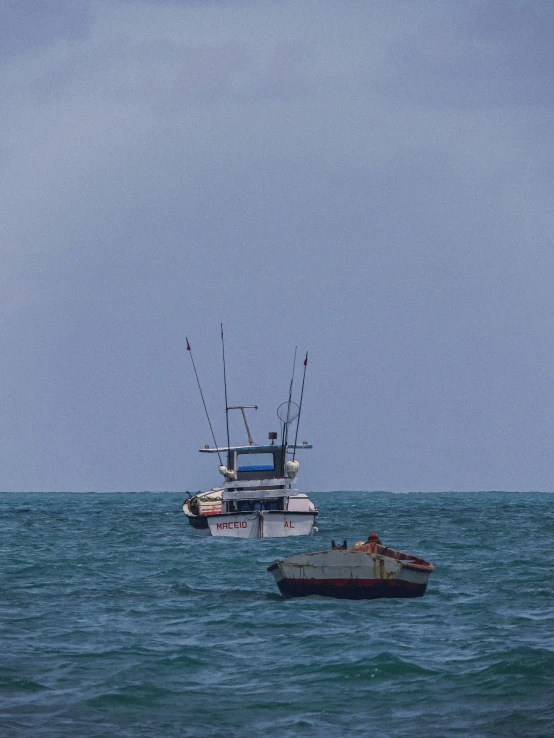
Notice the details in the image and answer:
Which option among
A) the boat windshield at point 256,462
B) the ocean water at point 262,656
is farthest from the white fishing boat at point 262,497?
the ocean water at point 262,656

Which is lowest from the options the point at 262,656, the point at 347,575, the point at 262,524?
the point at 262,656

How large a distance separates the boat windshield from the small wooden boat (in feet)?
82.5

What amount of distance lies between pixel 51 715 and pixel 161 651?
566cm

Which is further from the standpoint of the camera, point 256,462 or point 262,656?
point 256,462

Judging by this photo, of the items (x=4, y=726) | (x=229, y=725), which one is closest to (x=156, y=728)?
(x=229, y=725)

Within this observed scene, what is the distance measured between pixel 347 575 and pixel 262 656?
7.58 m

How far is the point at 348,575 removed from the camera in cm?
3123

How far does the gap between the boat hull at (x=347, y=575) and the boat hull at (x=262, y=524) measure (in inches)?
888

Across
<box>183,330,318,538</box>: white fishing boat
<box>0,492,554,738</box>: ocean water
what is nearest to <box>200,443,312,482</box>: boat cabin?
<box>183,330,318,538</box>: white fishing boat

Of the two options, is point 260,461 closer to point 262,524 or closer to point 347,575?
point 262,524

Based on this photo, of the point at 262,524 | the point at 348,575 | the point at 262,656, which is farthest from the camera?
the point at 262,524

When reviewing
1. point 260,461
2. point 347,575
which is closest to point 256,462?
point 260,461

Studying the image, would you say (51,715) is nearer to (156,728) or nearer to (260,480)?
(156,728)

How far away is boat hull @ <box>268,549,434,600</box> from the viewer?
31.1 m
